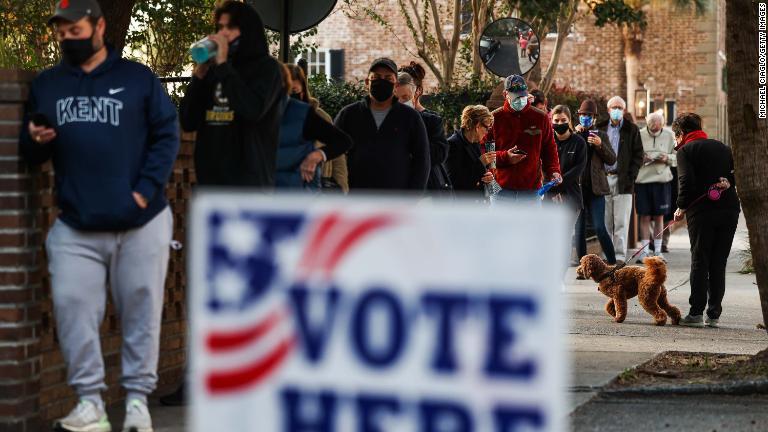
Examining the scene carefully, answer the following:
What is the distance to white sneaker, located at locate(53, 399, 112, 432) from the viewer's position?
653 centimetres

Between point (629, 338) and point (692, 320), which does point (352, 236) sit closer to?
point (629, 338)

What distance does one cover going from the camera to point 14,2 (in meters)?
14.4

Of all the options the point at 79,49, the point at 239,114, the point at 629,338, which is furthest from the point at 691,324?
the point at 79,49

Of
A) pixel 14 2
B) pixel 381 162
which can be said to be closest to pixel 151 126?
pixel 381 162

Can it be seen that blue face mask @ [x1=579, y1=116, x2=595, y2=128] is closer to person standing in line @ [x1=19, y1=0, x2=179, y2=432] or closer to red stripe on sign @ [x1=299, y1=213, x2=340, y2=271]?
person standing in line @ [x1=19, y1=0, x2=179, y2=432]

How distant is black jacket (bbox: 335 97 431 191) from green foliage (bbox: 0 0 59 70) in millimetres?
5868

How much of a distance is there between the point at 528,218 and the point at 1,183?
4211mm

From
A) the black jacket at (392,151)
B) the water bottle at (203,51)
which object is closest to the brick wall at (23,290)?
the water bottle at (203,51)

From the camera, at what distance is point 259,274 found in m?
3.14

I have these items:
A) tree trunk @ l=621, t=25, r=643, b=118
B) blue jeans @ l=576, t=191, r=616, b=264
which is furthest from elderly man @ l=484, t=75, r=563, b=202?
tree trunk @ l=621, t=25, r=643, b=118

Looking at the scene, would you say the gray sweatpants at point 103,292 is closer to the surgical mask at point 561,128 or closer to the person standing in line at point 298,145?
the person standing in line at point 298,145

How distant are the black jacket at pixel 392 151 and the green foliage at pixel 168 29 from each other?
8149mm

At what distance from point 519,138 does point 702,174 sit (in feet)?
5.11

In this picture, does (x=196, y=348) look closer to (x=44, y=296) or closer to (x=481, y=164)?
(x=44, y=296)
